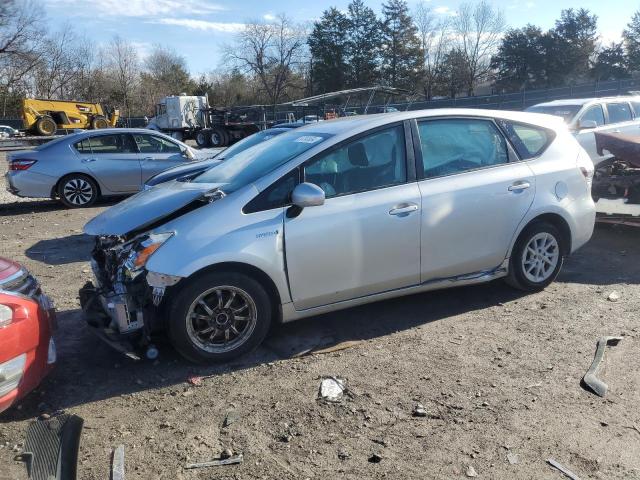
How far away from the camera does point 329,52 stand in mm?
70062

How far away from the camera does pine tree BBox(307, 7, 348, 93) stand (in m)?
69.6

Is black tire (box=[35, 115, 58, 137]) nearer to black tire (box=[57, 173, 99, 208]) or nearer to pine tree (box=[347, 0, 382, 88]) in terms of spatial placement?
black tire (box=[57, 173, 99, 208])

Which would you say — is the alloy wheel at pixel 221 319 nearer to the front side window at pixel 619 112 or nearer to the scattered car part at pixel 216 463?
the scattered car part at pixel 216 463

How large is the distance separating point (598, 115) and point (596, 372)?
327 inches

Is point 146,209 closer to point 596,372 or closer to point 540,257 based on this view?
point 596,372

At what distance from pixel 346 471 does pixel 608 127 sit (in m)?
9.83

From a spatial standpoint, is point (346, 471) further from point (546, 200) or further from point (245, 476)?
point (546, 200)

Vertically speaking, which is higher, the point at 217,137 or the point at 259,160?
the point at 259,160

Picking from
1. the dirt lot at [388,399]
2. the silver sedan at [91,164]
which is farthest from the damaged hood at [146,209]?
the silver sedan at [91,164]

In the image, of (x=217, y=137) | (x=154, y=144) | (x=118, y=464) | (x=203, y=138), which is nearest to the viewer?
(x=118, y=464)

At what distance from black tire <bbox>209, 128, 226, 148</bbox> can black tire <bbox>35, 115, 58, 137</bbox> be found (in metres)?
9.26

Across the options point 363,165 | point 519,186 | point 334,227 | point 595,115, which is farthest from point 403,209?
point 595,115

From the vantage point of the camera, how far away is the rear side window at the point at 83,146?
10.7m

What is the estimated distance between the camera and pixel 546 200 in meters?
5.03
